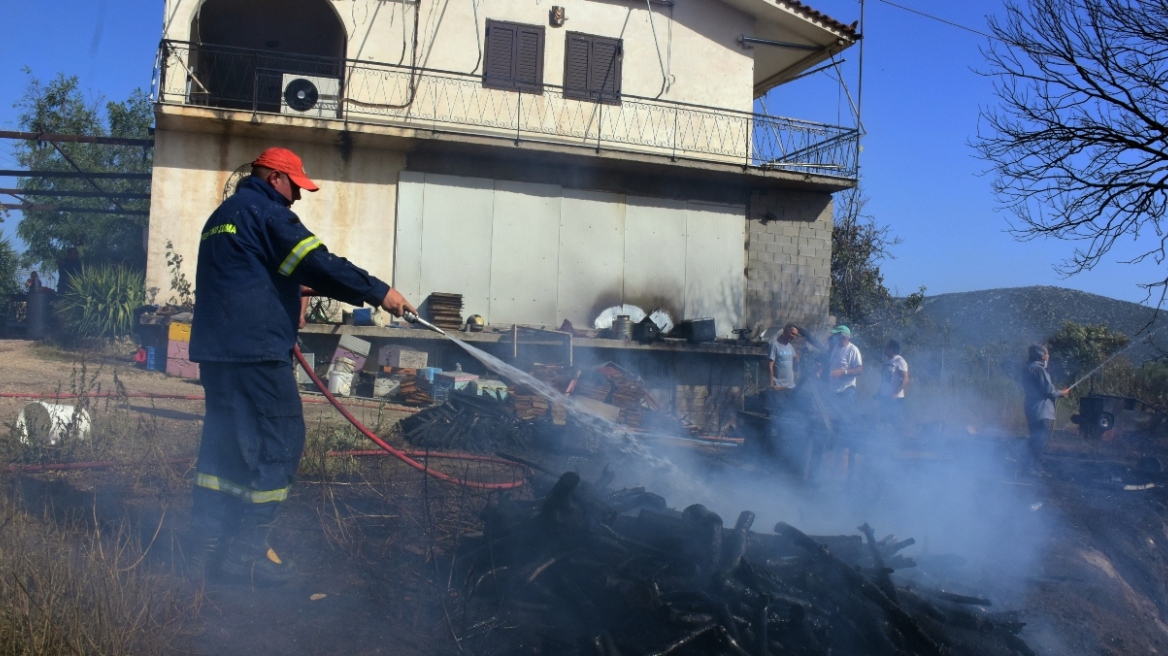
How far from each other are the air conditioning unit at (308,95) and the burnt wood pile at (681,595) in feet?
38.1

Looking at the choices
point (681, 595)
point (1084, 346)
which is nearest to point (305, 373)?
point (681, 595)

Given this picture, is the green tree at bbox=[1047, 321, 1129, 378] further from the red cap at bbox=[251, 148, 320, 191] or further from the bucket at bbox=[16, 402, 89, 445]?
the bucket at bbox=[16, 402, 89, 445]

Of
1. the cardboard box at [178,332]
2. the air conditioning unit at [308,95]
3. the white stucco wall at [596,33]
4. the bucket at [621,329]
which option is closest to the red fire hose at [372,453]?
the cardboard box at [178,332]

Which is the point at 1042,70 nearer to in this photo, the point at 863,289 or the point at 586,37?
the point at 586,37

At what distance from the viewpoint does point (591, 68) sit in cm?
1574

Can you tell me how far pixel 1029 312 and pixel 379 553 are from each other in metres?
50.0

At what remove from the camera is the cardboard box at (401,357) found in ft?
44.3

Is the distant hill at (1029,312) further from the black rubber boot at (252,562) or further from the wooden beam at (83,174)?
the black rubber boot at (252,562)

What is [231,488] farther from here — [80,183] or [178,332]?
[80,183]

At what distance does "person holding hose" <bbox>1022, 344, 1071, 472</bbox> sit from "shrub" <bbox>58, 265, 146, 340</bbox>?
14475 mm

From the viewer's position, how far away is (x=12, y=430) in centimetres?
552

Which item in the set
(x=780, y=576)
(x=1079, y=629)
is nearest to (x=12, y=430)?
(x=780, y=576)

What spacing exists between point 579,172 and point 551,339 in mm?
3468

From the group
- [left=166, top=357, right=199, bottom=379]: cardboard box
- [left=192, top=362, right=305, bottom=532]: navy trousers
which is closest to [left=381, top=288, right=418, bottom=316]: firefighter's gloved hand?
[left=192, top=362, right=305, bottom=532]: navy trousers
